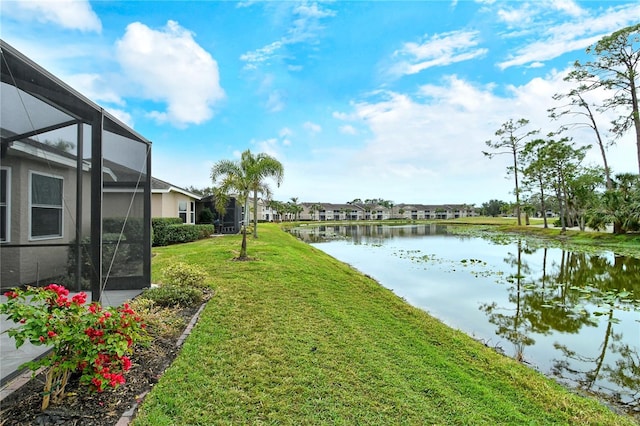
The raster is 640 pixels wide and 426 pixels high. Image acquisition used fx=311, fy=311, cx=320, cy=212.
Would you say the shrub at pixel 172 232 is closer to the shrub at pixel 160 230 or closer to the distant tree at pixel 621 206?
the shrub at pixel 160 230

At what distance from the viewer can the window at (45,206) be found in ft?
11.3

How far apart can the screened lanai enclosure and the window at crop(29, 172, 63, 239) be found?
0.5 inches

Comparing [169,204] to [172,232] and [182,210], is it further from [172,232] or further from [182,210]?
[172,232]

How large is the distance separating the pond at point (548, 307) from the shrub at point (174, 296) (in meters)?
4.97

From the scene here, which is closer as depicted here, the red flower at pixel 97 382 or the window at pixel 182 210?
the red flower at pixel 97 382

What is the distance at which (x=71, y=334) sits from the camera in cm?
231

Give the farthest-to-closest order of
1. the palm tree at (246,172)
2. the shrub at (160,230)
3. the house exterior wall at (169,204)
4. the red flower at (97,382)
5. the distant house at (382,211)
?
the distant house at (382,211) < the house exterior wall at (169,204) < the shrub at (160,230) < the palm tree at (246,172) < the red flower at (97,382)

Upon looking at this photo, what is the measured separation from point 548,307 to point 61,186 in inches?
382

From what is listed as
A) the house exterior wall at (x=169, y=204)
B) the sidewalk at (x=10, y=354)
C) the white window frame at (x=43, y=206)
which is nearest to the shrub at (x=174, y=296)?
the white window frame at (x=43, y=206)

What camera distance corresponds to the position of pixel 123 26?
7809 mm

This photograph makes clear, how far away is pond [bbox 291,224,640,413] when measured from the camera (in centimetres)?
464

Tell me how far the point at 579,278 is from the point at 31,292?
13.6 metres

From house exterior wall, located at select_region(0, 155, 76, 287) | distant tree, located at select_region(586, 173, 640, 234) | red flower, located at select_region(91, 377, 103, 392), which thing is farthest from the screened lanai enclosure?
distant tree, located at select_region(586, 173, 640, 234)

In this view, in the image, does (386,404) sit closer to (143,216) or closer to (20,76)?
(20,76)
